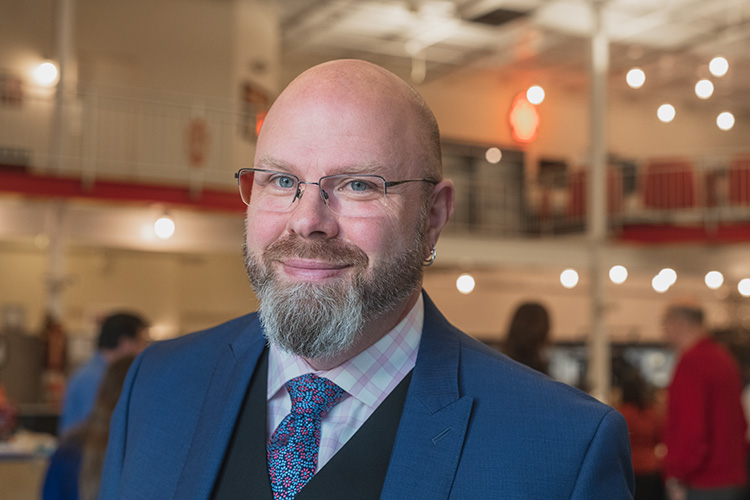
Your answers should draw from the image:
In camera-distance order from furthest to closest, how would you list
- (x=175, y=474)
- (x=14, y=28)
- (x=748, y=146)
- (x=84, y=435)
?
(x=748, y=146), (x=14, y=28), (x=84, y=435), (x=175, y=474)

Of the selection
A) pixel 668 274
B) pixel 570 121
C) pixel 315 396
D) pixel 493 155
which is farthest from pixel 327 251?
pixel 570 121

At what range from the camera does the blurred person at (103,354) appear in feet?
16.2

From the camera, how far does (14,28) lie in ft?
42.2

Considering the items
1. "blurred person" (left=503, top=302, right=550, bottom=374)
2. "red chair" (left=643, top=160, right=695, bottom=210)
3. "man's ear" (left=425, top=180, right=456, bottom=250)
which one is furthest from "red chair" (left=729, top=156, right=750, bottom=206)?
"man's ear" (left=425, top=180, right=456, bottom=250)

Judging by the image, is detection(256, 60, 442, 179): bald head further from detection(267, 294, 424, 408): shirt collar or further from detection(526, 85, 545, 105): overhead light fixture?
detection(526, 85, 545, 105): overhead light fixture

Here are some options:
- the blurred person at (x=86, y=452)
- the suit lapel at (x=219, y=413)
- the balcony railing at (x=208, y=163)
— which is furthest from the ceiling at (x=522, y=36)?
the suit lapel at (x=219, y=413)

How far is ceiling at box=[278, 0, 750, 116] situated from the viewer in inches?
546

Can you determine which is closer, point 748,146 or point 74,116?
point 74,116

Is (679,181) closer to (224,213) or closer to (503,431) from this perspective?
(224,213)

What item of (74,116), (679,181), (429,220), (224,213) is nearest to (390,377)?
(429,220)

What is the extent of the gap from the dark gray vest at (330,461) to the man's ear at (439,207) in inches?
10.4

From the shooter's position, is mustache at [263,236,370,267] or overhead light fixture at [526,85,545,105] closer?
mustache at [263,236,370,267]

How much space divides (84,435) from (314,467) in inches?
99.6

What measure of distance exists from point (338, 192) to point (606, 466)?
1.95ft
